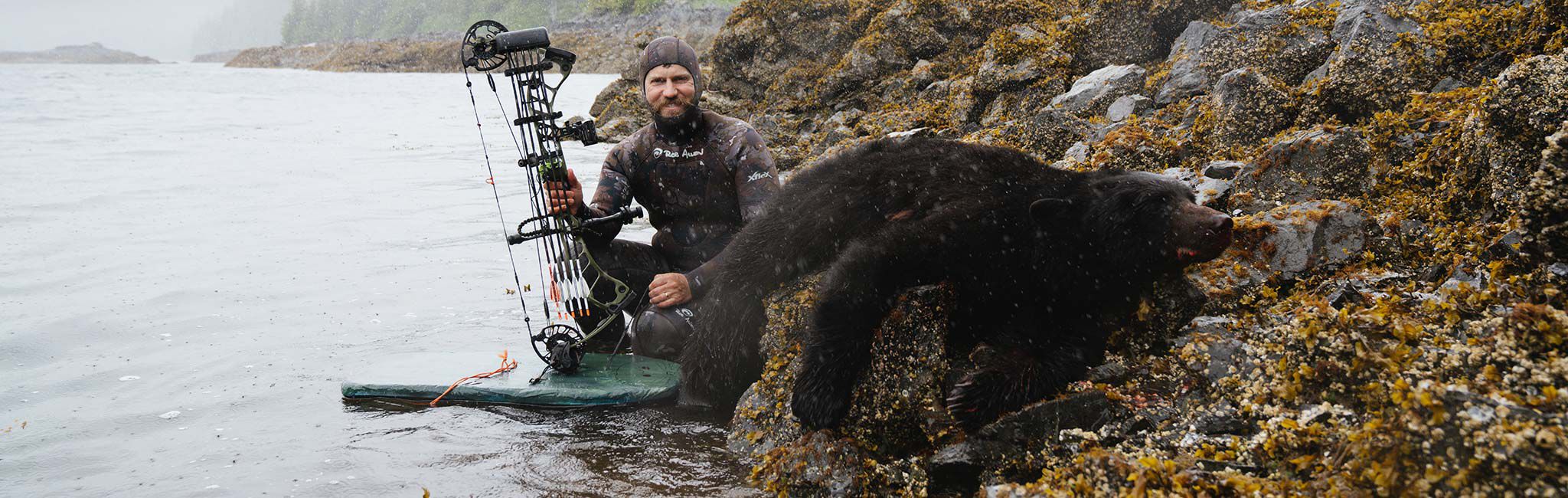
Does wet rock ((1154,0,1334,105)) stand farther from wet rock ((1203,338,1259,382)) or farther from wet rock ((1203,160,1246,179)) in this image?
wet rock ((1203,338,1259,382))

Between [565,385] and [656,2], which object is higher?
[656,2]

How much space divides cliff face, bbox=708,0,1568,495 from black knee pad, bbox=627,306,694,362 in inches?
52.5

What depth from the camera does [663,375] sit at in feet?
15.5

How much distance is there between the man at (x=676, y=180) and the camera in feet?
17.2

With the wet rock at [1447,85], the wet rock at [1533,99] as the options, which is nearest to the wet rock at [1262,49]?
the wet rock at [1447,85]

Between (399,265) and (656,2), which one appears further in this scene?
(656,2)

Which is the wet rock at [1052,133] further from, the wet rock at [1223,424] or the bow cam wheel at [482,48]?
the bow cam wheel at [482,48]

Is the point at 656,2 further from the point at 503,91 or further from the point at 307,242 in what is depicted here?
the point at 307,242

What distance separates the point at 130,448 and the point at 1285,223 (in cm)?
547

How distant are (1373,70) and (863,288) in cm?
290

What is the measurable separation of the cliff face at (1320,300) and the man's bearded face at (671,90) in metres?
2.10

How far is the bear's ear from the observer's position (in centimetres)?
312

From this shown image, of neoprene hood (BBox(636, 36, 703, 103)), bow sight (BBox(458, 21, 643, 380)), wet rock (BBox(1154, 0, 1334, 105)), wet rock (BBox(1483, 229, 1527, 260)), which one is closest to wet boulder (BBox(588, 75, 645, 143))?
neoprene hood (BBox(636, 36, 703, 103))

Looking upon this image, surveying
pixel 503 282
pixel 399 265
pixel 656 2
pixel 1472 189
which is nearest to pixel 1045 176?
pixel 1472 189
